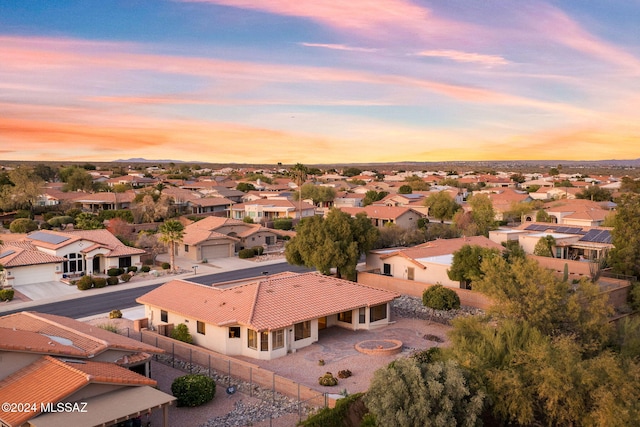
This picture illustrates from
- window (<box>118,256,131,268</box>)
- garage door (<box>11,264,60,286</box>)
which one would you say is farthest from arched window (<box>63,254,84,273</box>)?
window (<box>118,256,131,268</box>)

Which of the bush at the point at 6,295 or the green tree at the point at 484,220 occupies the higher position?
the green tree at the point at 484,220

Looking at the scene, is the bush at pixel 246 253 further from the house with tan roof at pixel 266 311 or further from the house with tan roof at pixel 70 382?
the house with tan roof at pixel 70 382

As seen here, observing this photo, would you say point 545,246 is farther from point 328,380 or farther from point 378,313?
point 328,380

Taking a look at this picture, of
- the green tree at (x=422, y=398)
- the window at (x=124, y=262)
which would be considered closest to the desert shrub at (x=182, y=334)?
the green tree at (x=422, y=398)

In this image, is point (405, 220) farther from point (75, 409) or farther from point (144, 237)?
point (75, 409)

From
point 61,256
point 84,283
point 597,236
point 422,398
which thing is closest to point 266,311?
point 422,398

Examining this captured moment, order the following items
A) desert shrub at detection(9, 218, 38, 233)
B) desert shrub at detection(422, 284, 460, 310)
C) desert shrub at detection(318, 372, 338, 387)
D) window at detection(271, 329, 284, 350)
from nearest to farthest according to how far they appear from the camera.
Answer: desert shrub at detection(318, 372, 338, 387) → window at detection(271, 329, 284, 350) → desert shrub at detection(422, 284, 460, 310) → desert shrub at detection(9, 218, 38, 233)

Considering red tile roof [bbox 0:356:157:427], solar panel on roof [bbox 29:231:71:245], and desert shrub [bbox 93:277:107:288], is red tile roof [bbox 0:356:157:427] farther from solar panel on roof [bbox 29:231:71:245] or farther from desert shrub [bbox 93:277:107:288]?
solar panel on roof [bbox 29:231:71:245]
